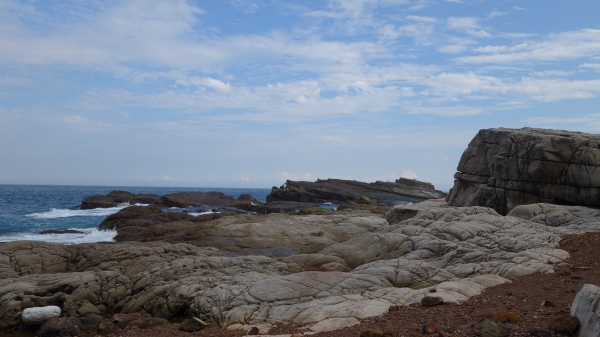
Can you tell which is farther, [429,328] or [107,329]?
[107,329]

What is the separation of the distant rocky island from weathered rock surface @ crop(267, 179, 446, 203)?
39.3 metres

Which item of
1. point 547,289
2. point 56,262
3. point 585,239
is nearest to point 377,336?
point 547,289

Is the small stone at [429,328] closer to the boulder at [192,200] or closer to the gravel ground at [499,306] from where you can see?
the gravel ground at [499,306]

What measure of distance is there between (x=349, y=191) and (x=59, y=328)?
65.8 m

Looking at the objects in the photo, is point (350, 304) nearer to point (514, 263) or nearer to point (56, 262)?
point (514, 263)

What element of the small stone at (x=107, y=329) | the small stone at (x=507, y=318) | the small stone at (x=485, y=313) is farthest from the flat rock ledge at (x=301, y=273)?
the small stone at (x=507, y=318)

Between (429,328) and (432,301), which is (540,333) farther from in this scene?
(432,301)

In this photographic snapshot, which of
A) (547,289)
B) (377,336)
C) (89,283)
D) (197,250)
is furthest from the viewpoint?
(197,250)

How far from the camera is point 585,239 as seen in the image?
54.7 ft

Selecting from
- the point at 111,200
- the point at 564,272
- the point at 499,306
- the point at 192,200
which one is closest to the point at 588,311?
the point at 499,306

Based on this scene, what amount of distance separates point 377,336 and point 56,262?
51.6 feet

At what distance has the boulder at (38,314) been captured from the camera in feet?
43.9

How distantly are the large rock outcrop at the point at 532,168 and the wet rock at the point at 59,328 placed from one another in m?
27.8

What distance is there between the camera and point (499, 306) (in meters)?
9.82
